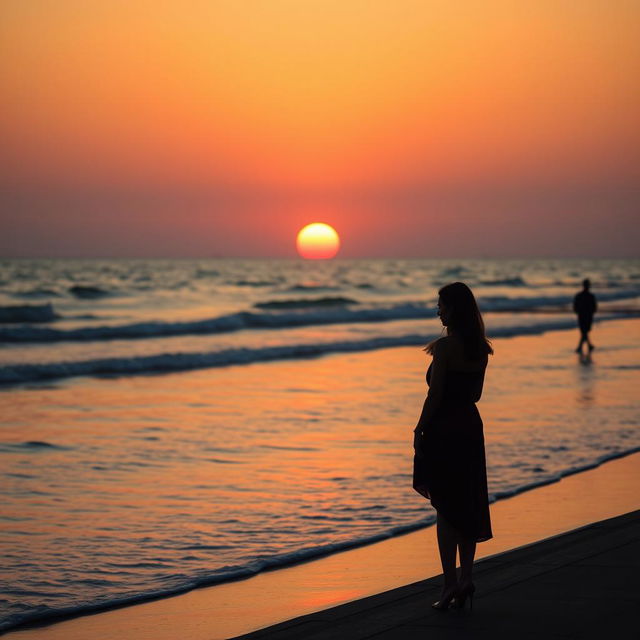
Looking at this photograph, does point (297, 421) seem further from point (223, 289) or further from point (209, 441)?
point (223, 289)

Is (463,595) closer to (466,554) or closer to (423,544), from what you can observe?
(466,554)

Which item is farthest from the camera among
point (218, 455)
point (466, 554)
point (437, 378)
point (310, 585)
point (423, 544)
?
point (218, 455)

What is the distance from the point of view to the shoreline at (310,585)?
530 centimetres

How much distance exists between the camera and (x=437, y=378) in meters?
4.93

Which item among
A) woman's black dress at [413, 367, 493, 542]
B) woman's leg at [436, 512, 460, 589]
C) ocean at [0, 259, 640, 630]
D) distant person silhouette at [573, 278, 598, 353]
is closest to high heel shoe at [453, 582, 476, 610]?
woman's leg at [436, 512, 460, 589]

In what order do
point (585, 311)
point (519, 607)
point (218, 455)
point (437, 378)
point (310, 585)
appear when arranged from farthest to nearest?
point (585, 311)
point (218, 455)
point (310, 585)
point (437, 378)
point (519, 607)

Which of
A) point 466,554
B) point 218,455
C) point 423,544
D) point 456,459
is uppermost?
point 456,459

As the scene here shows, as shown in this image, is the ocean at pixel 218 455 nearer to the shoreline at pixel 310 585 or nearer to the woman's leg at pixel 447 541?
the shoreline at pixel 310 585

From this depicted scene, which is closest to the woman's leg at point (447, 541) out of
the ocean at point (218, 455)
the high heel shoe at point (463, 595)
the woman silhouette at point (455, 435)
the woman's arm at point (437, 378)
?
the woman silhouette at point (455, 435)

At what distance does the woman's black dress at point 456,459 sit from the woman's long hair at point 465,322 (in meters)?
0.13

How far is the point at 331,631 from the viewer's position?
4.49 meters

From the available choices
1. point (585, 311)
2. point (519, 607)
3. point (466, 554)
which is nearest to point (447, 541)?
point (466, 554)

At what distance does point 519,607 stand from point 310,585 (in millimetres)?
1682

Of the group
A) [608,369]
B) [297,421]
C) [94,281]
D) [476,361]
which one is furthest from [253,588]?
[94,281]
